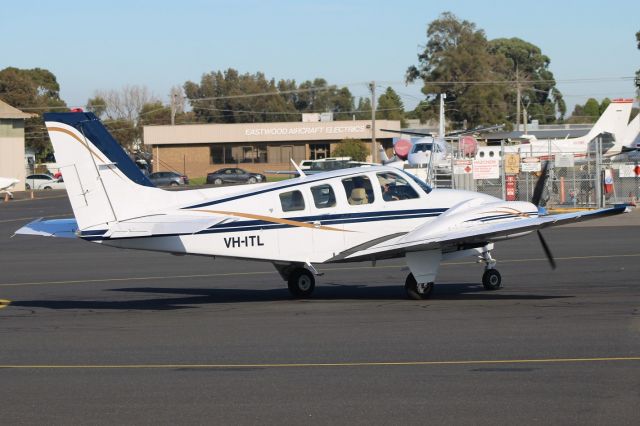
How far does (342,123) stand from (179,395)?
85710 millimetres

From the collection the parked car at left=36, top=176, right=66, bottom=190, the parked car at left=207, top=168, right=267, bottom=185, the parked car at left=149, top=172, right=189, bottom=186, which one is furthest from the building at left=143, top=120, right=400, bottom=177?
the parked car at left=149, top=172, right=189, bottom=186

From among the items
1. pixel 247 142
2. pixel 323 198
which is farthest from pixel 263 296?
pixel 247 142

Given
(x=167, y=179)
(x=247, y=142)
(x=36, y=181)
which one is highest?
(x=247, y=142)

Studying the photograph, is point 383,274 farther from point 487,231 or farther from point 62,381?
point 62,381

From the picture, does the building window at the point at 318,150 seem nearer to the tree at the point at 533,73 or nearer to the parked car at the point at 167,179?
the parked car at the point at 167,179

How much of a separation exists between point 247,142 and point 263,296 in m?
79.3

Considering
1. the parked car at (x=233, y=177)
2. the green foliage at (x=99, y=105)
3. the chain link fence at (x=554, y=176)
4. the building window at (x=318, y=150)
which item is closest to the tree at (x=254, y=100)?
the green foliage at (x=99, y=105)

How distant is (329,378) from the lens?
9469mm

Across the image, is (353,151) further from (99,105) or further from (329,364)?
(329,364)

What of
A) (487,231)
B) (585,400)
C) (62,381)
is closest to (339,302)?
(487,231)

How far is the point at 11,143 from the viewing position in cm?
7862

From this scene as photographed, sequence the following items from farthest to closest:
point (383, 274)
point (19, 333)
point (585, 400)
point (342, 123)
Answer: point (342, 123) → point (383, 274) → point (19, 333) → point (585, 400)

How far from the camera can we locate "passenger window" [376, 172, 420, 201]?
1588 cm

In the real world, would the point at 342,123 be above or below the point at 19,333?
above
